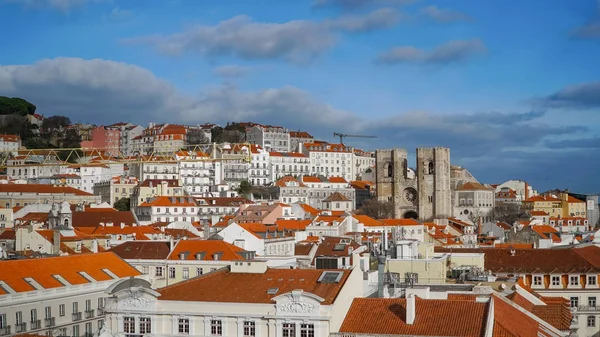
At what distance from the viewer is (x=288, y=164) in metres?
186

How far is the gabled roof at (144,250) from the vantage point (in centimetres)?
5709

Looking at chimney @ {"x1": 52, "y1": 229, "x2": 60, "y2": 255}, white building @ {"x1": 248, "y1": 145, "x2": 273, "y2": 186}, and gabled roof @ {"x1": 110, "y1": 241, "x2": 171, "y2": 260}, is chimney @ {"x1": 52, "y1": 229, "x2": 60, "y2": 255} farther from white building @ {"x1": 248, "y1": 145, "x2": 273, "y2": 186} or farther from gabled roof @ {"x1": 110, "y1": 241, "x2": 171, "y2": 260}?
white building @ {"x1": 248, "y1": 145, "x2": 273, "y2": 186}

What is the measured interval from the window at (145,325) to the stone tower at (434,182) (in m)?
120

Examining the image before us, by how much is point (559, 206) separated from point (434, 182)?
81.6 feet

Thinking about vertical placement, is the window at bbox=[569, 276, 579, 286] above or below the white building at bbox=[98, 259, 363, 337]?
below

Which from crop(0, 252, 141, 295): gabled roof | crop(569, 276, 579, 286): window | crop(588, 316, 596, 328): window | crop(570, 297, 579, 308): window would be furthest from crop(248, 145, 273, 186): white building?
crop(588, 316, 596, 328): window

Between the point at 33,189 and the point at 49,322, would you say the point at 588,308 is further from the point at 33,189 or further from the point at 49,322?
the point at 33,189

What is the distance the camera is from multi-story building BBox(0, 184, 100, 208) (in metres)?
131

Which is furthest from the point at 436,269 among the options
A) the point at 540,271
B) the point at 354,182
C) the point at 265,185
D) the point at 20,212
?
the point at 354,182

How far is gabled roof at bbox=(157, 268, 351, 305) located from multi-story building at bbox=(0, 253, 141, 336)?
10.9m

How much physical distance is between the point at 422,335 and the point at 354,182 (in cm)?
15828

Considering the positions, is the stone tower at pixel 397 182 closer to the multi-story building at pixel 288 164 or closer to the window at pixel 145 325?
the multi-story building at pixel 288 164

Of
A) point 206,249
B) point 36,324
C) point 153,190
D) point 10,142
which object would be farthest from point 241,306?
point 10,142

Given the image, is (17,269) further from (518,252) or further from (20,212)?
(20,212)
